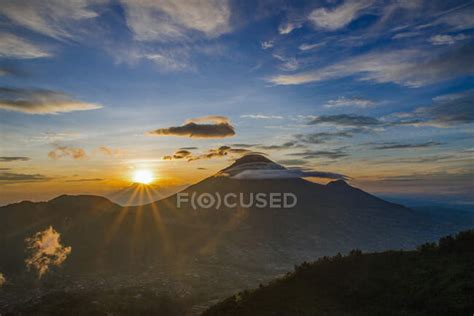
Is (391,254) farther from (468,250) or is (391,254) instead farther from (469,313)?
(469,313)

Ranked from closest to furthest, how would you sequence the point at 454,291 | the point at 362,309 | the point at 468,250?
→ the point at 454,291 → the point at 362,309 → the point at 468,250

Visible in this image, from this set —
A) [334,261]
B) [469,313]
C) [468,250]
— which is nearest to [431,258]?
[468,250]

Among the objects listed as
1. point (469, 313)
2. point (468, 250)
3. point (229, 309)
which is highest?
point (468, 250)

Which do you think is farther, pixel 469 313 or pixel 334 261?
pixel 334 261

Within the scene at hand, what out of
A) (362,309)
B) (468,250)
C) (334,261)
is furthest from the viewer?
(334,261)

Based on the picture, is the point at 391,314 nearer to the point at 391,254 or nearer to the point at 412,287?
the point at 412,287

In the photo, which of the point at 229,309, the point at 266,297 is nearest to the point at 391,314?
the point at 266,297

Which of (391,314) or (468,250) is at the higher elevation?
(468,250)
